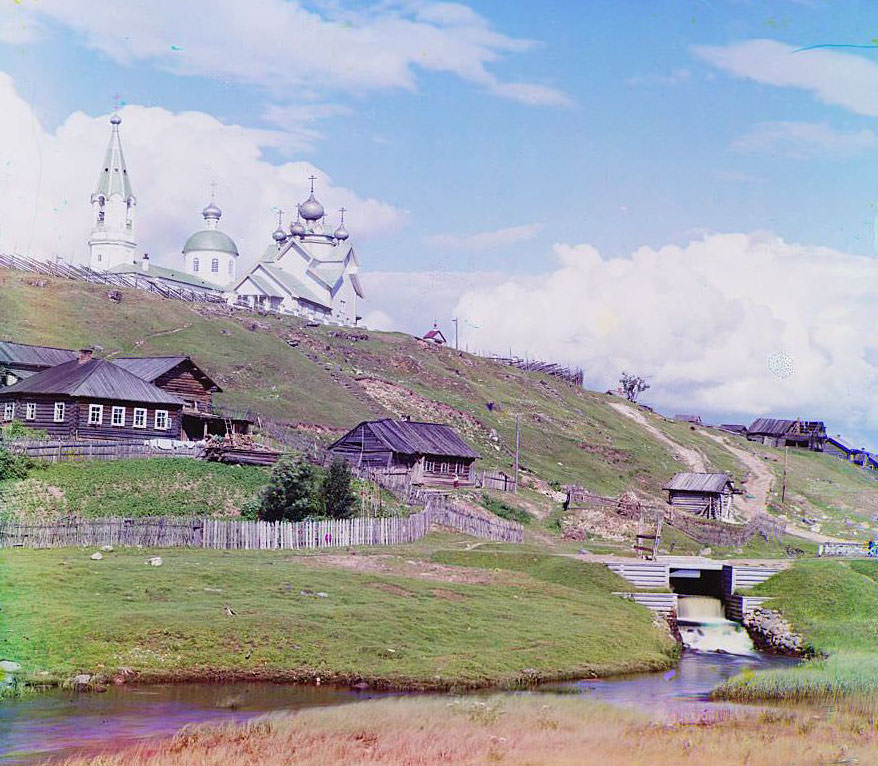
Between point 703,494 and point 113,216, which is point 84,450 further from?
point 113,216

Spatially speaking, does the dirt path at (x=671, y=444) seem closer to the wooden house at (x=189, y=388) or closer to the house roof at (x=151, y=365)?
the wooden house at (x=189, y=388)

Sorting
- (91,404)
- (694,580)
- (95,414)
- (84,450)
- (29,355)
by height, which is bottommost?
(694,580)

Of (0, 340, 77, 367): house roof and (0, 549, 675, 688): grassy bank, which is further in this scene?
(0, 340, 77, 367): house roof

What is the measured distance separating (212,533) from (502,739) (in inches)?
960

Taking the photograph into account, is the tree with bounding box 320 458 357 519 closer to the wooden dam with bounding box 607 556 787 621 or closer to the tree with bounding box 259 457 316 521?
the tree with bounding box 259 457 316 521

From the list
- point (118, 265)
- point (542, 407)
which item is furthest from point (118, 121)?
point (542, 407)

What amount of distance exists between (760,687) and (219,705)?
15.4m

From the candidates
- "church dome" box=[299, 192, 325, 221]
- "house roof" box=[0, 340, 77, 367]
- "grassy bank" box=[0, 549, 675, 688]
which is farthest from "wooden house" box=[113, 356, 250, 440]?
"church dome" box=[299, 192, 325, 221]

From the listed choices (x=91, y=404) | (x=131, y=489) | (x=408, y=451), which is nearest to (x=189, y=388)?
(x=91, y=404)

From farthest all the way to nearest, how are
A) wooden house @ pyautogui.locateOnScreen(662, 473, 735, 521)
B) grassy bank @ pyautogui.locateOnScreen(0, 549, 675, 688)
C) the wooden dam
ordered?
wooden house @ pyautogui.locateOnScreen(662, 473, 735, 521) → the wooden dam → grassy bank @ pyautogui.locateOnScreen(0, 549, 675, 688)

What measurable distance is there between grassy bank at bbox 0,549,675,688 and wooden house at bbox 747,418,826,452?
128 m

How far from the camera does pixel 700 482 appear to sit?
8944 cm

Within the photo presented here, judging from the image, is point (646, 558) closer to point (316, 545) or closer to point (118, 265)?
point (316, 545)

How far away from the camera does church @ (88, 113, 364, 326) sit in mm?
142125
